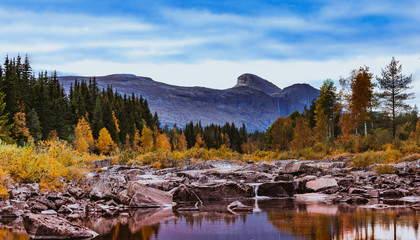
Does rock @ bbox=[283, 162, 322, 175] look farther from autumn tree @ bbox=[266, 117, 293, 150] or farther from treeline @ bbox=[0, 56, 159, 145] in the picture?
autumn tree @ bbox=[266, 117, 293, 150]

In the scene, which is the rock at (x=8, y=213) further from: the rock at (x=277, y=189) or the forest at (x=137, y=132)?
the rock at (x=277, y=189)

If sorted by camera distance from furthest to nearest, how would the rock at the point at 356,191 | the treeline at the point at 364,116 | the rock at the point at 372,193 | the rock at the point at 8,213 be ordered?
the treeline at the point at 364,116 < the rock at the point at 356,191 < the rock at the point at 372,193 < the rock at the point at 8,213

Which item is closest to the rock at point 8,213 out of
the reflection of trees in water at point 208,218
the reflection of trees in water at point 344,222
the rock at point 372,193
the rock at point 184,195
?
the reflection of trees in water at point 208,218

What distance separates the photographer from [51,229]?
1003 cm

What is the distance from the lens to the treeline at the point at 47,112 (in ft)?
168

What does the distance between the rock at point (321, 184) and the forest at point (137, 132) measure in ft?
26.5

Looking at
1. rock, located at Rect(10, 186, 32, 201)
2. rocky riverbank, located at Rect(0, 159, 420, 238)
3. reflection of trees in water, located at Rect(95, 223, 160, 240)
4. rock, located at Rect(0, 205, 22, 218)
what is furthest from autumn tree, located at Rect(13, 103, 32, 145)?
reflection of trees in water, located at Rect(95, 223, 160, 240)

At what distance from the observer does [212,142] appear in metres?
136

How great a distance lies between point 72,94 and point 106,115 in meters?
13.4

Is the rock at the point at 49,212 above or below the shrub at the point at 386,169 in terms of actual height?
below

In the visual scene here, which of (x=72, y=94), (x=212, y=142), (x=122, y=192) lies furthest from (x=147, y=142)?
(x=122, y=192)

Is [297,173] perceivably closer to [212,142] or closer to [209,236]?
[209,236]

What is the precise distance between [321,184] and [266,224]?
10.2 m

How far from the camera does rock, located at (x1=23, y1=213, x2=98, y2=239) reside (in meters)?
10.0
